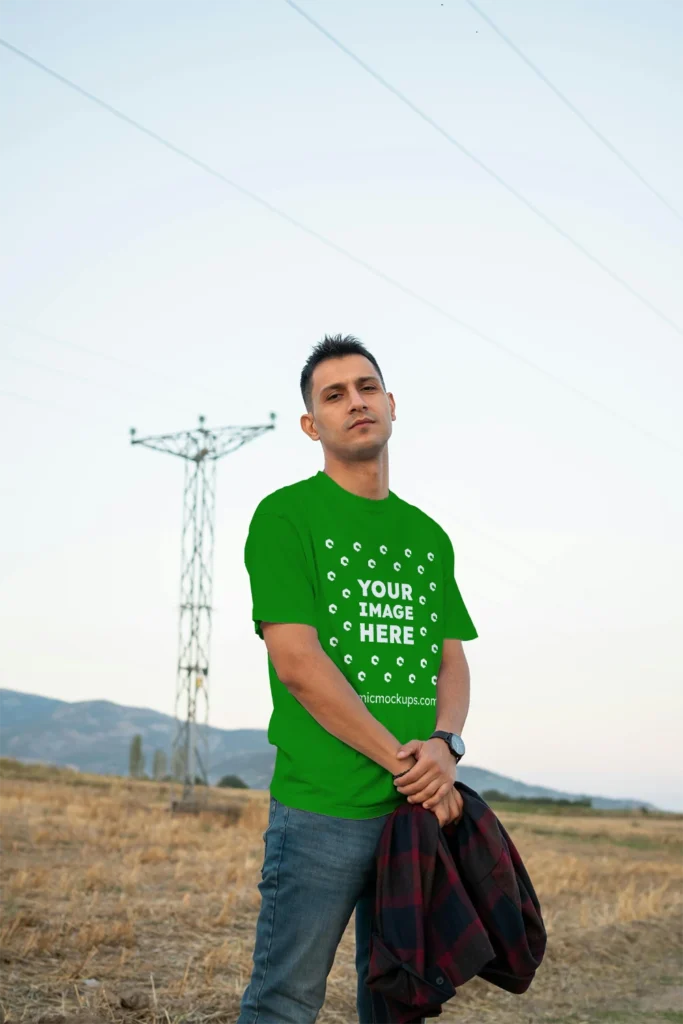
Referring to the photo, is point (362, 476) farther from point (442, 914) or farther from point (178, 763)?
point (178, 763)

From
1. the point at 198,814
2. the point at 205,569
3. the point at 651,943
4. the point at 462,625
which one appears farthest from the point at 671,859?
the point at 462,625

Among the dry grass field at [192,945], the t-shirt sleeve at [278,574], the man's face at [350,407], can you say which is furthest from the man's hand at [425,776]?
the dry grass field at [192,945]

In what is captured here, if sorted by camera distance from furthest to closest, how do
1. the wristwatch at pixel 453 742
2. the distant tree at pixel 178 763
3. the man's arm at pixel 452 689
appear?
the distant tree at pixel 178 763
the man's arm at pixel 452 689
the wristwatch at pixel 453 742

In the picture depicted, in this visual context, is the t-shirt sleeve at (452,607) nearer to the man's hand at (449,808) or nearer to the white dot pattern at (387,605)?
the white dot pattern at (387,605)

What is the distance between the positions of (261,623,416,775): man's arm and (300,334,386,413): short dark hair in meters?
0.92

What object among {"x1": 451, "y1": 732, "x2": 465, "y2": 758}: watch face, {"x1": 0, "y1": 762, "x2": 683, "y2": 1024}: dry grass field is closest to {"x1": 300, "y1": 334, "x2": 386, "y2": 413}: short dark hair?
{"x1": 451, "y1": 732, "x2": 465, "y2": 758}: watch face

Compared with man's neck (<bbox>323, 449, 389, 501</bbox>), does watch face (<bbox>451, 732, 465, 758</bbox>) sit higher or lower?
lower

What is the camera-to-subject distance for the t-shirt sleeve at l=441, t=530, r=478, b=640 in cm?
347

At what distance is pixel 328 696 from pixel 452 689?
0.58 meters

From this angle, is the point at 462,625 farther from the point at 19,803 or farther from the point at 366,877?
the point at 19,803

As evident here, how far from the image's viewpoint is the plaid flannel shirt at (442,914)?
281 cm

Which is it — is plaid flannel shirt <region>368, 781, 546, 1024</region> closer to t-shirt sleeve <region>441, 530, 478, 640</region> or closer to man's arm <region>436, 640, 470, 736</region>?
man's arm <region>436, 640, 470, 736</region>

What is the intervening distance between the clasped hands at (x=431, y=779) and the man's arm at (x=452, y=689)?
18cm

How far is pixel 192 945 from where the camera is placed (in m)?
6.72
